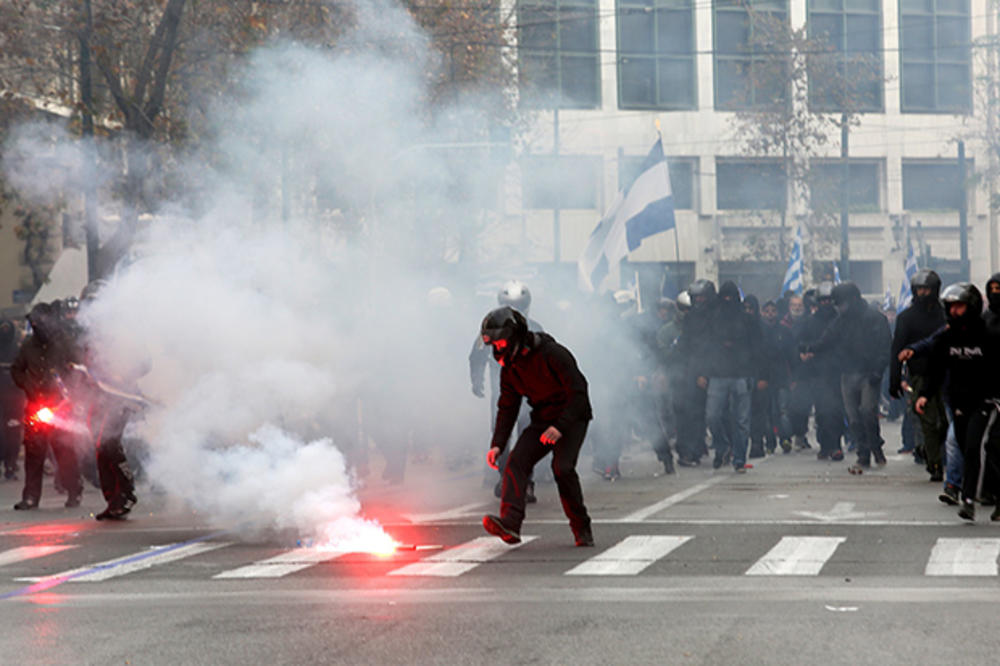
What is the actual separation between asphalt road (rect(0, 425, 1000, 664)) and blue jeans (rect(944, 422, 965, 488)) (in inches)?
9.7

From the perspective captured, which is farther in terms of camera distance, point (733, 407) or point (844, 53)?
point (844, 53)

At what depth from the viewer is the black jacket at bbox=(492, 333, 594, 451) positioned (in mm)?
10078

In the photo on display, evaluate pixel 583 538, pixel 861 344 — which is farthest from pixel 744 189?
pixel 583 538

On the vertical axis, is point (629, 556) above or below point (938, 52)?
below

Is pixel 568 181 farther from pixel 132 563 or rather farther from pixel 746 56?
pixel 132 563

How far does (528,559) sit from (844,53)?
34.1 m

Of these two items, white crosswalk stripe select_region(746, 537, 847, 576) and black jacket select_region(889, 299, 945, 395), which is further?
black jacket select_region(889, 299, 945, 395)

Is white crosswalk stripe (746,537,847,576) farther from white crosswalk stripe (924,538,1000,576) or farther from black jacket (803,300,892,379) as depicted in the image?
black jacket (803,300,892,379)

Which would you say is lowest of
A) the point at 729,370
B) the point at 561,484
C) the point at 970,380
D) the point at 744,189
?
the point at 561,484

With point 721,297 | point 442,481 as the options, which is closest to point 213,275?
point 442,481

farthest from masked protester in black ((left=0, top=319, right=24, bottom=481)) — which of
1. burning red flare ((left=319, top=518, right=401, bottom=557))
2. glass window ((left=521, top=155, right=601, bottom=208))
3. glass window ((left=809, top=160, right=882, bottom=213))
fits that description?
glass window ((left=809, top=160, right=882, bottom=213))

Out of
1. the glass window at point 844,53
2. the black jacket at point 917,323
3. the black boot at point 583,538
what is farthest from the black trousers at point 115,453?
the glass window at point 844,53

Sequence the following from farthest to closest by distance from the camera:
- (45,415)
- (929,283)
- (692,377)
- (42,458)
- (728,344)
Result: (692,377) < (728,344) < (42,458) < (45,415) < (929,283)

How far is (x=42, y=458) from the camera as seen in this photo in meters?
14.6
